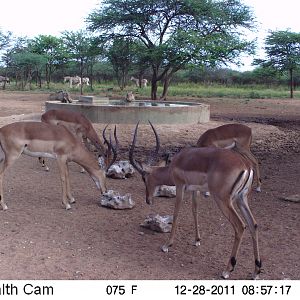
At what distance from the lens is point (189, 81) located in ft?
160

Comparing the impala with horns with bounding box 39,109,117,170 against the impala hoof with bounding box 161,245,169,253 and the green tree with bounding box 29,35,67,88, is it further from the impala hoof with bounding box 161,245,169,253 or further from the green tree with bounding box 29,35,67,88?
the green tree with bounding box 29,35,67,88

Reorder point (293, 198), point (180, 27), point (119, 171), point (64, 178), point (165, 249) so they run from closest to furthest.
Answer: point (165, 249), point (64, 178), point (293, 198), point (119, 171), point (180, 27)

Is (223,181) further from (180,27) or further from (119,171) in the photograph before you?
(180,27)

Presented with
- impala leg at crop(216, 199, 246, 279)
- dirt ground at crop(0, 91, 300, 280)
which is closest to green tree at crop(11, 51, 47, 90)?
dirt ground at crop(0, 91, 300, 280)

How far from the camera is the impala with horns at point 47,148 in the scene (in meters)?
6.06

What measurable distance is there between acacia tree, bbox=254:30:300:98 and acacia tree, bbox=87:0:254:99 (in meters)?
9.43

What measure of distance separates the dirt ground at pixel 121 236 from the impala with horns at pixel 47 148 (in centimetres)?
31

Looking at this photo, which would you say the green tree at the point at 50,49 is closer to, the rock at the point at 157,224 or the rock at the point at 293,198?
the rock at the point at 293,198

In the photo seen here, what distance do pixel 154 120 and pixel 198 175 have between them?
29.2 ft

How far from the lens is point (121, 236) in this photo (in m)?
5.11

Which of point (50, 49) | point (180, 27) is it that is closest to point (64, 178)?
point (180, 27)

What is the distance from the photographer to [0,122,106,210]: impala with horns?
6062mm

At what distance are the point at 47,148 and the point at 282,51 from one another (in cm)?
3074

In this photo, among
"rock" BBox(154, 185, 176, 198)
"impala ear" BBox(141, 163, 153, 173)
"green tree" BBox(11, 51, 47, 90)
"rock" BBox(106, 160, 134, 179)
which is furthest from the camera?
"green tree" BBox(11, 51, 47, 90)
